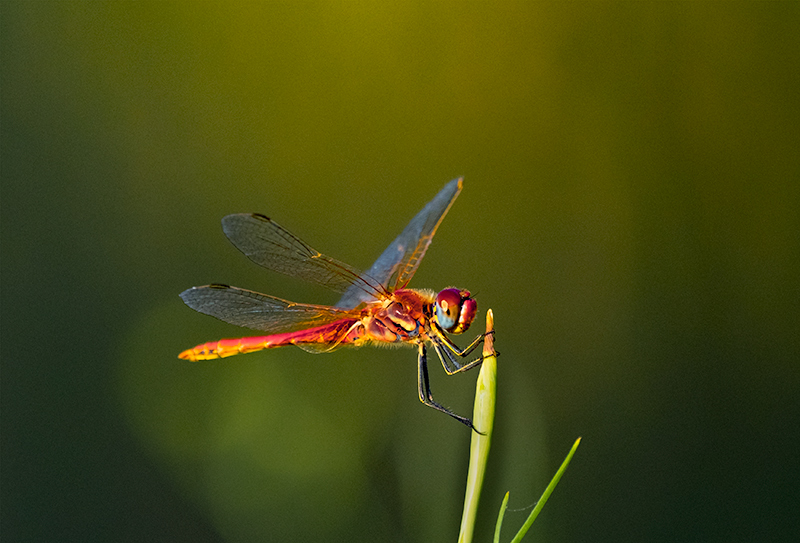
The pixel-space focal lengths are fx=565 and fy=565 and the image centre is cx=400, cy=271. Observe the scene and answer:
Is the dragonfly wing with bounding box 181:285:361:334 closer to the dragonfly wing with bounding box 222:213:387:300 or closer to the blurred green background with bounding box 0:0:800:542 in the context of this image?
the dragonfly wing with bounding box 222:213:387:300

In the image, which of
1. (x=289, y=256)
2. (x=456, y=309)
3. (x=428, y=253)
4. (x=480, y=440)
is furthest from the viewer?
(x=428, y=253)

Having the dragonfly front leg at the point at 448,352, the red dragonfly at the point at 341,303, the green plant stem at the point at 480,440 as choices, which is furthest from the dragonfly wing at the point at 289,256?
the green plant stem at the point at 480,440

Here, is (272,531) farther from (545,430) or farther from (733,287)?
(733,287)

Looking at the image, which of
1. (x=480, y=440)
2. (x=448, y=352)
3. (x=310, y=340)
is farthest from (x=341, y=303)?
(x=480, y=440)

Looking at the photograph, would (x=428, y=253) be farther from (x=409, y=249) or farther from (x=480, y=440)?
(x=480, y=440)

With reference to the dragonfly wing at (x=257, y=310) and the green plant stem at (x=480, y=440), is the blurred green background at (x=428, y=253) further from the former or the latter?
the green plant stem at (x=480, y=440)
